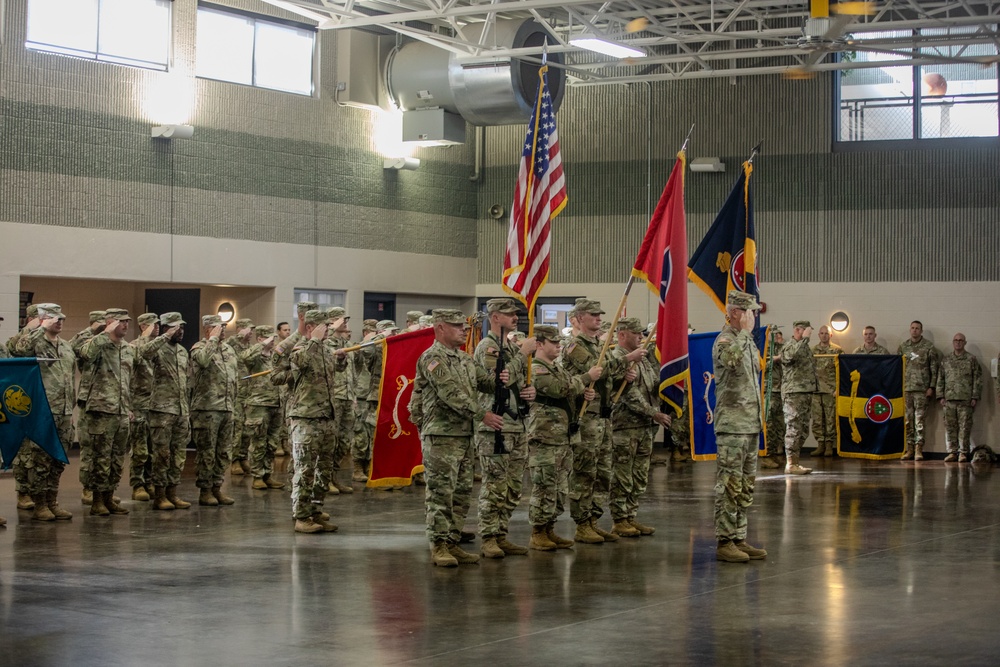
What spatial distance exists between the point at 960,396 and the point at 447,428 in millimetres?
11937

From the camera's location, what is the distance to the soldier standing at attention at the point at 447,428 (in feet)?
28.5

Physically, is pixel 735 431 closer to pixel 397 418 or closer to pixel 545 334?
pixel 545 334

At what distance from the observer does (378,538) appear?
1012 cm

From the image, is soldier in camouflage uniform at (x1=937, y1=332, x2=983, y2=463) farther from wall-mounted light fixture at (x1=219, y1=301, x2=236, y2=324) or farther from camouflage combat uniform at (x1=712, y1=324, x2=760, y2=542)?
wall-mounted light fixture at (x1=219, y1=301, x2=236, y2=324)

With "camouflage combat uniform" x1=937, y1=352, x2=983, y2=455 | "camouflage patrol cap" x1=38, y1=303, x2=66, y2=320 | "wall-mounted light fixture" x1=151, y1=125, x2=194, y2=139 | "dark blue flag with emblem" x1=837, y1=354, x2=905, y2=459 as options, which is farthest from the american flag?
"camouflage combat uniform" x1=937, y1=352, x2=983, y2=455

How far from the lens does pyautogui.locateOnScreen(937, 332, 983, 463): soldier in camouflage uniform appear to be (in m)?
18.4

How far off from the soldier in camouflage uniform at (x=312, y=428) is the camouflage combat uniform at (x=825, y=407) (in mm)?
10712

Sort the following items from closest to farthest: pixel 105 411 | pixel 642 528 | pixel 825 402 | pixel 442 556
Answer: pixel 442 556 < pixel 642 528 < pixel 105 411 < pixel 825 402

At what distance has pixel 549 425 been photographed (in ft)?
30.3

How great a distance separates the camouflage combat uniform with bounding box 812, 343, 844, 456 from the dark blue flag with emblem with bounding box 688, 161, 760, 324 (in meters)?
9.26

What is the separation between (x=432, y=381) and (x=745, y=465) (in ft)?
7.58

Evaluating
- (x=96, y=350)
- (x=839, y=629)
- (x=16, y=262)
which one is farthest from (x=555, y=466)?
(x=16, y=262)

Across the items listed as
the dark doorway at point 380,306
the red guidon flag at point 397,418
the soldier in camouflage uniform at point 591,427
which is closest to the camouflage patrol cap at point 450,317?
the soldier in camouflage uniform at point 591,427

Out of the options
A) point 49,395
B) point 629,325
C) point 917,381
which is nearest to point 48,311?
point 49,395
